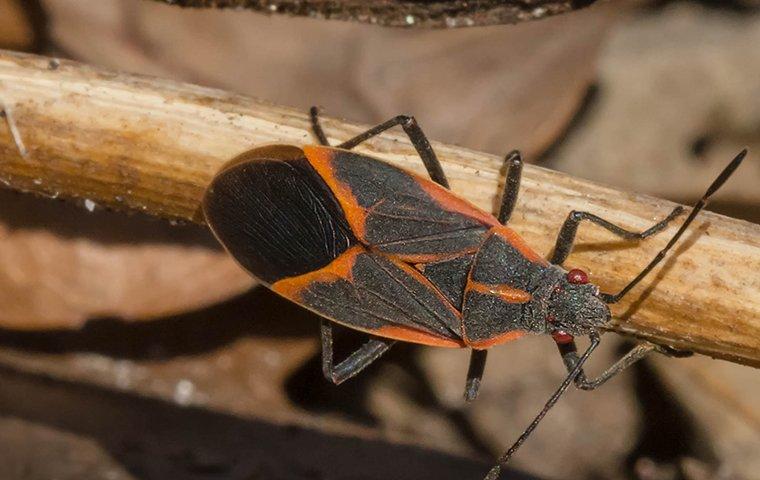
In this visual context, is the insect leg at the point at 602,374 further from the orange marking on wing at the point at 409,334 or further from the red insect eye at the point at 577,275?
the orange marking on wing at the point at 409,334

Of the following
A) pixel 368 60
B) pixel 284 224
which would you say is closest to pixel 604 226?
pixel 284 224

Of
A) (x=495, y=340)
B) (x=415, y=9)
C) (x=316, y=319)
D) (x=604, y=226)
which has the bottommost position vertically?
(x=316, y=319)

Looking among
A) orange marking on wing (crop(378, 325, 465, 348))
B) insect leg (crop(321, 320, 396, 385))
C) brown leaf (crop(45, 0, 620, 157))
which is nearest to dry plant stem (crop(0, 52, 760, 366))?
orange marking on wing (crop(378, 325, 465, 348))

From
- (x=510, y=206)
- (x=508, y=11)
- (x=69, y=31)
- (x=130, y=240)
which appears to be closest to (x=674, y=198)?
(x=508, y=11)

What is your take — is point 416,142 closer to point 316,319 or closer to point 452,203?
point 452,203

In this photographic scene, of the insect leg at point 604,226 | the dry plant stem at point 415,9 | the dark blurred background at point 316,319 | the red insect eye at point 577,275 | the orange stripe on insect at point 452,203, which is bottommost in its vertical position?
the dark blurred background at point 316,319

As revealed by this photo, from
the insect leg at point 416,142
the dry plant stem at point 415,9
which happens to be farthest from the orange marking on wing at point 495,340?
the dry plant stem at point 415,9
